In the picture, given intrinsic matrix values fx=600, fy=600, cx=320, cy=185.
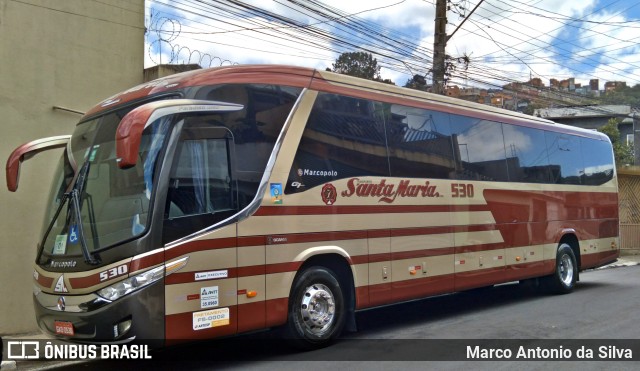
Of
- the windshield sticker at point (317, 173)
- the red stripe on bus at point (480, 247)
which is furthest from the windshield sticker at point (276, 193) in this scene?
the red stripe on bus at point (480, 247)

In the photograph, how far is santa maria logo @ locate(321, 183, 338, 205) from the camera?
24.7ft

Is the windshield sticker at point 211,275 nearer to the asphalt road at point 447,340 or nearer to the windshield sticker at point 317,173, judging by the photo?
the asphalt road at point 447,340

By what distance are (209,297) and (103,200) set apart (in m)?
1.48

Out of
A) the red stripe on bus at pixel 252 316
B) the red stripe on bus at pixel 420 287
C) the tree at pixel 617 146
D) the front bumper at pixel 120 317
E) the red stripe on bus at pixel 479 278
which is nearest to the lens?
the front bumper at pixel 120 317

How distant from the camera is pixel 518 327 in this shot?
28.5 ft

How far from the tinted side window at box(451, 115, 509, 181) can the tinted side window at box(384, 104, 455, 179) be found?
24 cm

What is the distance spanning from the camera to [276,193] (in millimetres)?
6977

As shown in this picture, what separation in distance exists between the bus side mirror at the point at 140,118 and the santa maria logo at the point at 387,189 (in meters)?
2.14

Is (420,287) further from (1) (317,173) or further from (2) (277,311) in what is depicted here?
(2) (277,311)

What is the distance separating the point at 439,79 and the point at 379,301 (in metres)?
9.61

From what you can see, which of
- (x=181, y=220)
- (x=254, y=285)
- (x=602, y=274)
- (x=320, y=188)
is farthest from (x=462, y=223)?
(x=602, y=274)

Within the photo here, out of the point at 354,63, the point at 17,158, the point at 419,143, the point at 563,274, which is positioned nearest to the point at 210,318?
the point at 17,158

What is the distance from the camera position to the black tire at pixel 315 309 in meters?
7.14

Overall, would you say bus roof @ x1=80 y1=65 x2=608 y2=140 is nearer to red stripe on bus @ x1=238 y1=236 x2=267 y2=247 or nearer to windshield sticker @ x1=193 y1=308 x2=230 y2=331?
red stripe on bus @ x1=238 y1=236 x2=267 y2=247
